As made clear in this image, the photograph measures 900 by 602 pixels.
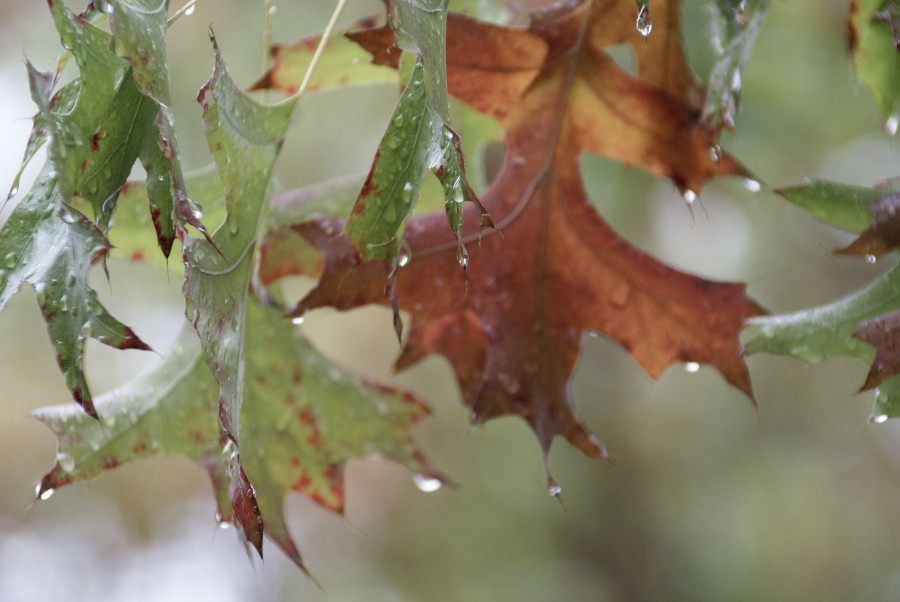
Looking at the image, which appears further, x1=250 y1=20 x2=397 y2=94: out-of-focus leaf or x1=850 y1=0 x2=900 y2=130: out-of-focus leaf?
x1=250 y1=20 x2=397 y2=94: out-of-focus leaf

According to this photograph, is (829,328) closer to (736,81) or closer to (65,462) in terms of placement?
(736,81)

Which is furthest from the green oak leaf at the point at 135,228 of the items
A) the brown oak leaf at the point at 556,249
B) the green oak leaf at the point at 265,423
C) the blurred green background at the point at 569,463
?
the blurred green background at the point at 569,463

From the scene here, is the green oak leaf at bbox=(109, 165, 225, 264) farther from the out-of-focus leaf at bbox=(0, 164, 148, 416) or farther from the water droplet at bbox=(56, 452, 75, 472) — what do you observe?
the out-of-focus leaf at bbox=(0, 164, 148, 416)

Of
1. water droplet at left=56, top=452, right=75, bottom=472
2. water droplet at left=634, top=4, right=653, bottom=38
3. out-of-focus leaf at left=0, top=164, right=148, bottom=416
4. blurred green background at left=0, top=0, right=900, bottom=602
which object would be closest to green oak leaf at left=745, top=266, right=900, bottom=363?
water droplet at left=634, top=4, right=653, bottom=38

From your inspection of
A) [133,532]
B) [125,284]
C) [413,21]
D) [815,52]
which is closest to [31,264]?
[413,21]

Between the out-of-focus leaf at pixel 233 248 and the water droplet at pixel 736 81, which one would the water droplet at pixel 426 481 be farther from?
the water droplet at pixel 736 81
